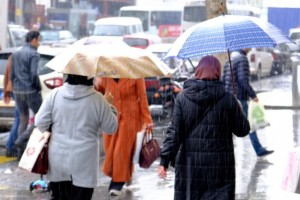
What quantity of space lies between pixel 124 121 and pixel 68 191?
2202 millimetres

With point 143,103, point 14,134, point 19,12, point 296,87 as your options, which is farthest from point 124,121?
point 19,12

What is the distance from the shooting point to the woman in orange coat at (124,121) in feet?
29.6

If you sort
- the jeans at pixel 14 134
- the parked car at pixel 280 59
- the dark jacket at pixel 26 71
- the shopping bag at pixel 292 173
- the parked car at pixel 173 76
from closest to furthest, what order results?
the shopping bag at pixel 292 173
the dark jacket at pixel 26 71
the jeans at pixel 14 134
the parked car at pixel 173 76
the parked car at pixel 280 59

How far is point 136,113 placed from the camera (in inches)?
359

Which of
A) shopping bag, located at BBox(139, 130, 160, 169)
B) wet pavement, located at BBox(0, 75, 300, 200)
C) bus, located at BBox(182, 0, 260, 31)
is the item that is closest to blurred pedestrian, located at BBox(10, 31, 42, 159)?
wet pavement, located at BBox(0, 75, 300, 200)

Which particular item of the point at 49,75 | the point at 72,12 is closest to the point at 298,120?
the point at 49,75

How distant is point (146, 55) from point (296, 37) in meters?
17.4

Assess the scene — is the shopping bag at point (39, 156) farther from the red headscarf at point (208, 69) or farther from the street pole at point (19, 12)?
the street pole at point (19, 12)

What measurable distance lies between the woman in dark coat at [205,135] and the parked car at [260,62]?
2614cm

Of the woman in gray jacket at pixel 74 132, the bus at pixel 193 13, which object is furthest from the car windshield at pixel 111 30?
the woman in gray jacket at pixel 74 132

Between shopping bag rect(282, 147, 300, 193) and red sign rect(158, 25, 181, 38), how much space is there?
37525 mm

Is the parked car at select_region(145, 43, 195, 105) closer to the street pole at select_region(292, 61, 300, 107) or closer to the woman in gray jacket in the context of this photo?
the street pole at select_region(292, 61, 300, 107)

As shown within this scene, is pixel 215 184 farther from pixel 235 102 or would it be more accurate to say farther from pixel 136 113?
pixel 136 113

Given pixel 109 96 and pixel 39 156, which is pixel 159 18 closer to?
pixel 109 96
